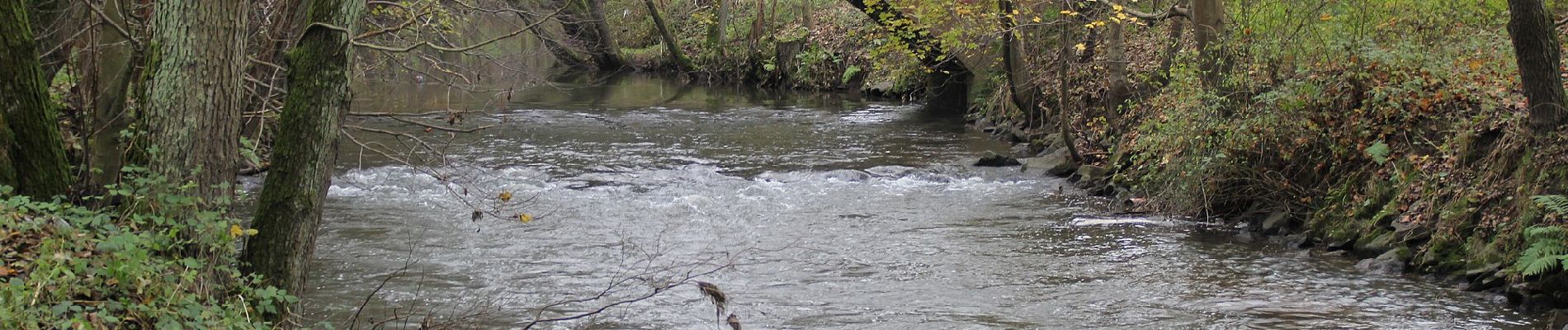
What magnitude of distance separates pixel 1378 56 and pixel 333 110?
8728 millimetres

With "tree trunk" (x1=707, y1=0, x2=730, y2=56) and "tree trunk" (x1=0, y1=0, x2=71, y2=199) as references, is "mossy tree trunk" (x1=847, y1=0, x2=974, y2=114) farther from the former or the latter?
"tree trunk" (x1=0, y1=0, x2=71, y2=199)

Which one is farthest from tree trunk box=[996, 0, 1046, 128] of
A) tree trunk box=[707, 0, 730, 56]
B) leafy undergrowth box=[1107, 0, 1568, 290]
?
tree trunk box=[707, 0, 730, 56]

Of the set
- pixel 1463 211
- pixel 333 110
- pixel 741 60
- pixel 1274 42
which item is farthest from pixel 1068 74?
pixel 741 60

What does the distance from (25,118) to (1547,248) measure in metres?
9.00

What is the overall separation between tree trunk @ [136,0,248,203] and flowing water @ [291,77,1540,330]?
4.27 feet

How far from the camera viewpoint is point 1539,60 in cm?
894

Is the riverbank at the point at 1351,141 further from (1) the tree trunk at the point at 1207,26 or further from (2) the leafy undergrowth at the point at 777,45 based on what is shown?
(2) the leafy undergrowth at the point at 777,45

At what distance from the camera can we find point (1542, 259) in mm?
8000

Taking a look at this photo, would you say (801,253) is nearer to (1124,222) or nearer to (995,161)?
(1124,222)

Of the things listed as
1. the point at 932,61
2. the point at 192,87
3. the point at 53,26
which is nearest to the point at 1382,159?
the point at 192,87

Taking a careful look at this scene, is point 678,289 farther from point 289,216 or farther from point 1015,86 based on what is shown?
point 1015,86

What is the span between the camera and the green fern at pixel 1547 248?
8.00m

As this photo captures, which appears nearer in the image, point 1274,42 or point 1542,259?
point 1542,259

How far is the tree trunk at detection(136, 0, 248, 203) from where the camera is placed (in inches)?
237
